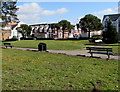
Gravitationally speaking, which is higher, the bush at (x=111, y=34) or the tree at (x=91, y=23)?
the tree at (x=91, y=23)

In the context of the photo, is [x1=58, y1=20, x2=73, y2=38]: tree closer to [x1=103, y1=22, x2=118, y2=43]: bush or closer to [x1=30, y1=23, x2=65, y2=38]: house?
[x1=30, y1=23, x2=65, y2=38]: house

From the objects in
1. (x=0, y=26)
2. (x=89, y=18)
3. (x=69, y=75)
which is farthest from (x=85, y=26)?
(x=69, y=75)

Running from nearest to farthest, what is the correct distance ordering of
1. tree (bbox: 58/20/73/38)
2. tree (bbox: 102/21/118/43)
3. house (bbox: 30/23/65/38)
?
tree (bbox: 102/21/118/43), tree (bbox: 58/20/73/38), house (bbox: 30/23/65/38)

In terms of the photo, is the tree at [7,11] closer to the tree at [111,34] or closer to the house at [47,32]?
the tree at [111,34]

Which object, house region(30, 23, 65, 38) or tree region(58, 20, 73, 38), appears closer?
tree region(58, 20, 73, 38)

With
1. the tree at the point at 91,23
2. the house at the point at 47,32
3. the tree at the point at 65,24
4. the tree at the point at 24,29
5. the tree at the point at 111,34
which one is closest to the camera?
the tree at the point at 111,34

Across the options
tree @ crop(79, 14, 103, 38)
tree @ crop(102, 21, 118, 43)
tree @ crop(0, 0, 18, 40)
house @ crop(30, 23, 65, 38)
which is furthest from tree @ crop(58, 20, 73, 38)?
tree @ crop(0, 0, 18, 40)

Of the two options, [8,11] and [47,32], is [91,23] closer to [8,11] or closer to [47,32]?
[47,32]

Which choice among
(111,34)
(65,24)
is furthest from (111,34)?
(65,24)

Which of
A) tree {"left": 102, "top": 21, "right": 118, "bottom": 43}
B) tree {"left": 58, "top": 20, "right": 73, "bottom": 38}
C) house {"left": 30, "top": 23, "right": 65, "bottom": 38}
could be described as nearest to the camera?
tree {"left": 102, "top": 21, "right": 118, "bottom": 43}

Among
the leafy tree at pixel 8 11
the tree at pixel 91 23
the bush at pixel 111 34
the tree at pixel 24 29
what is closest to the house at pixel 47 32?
the tree at pixel 24 29

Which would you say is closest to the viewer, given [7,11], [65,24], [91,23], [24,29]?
[7,11]

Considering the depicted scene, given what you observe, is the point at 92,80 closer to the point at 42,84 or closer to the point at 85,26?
the point at 42,84

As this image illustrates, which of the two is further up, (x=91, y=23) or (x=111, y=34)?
(x=91, y=23)
